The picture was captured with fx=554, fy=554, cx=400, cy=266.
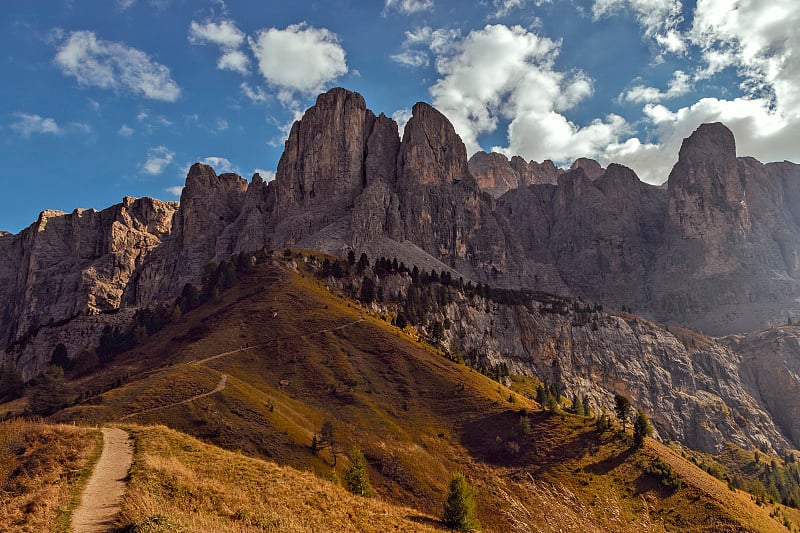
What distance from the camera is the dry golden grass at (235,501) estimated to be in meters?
24.0

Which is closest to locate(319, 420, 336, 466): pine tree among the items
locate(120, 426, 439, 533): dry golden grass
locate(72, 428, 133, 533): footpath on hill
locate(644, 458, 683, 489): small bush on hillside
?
locate(72, 428, 133, 533): footpath on hill

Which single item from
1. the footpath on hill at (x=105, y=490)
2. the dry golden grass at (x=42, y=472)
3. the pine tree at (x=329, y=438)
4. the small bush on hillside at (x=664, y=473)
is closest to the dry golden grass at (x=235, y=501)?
the footpath on hill at (x=105, y=490)

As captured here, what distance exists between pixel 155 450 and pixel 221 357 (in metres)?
78.3

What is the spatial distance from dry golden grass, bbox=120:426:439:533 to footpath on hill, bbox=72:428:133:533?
0.61 m

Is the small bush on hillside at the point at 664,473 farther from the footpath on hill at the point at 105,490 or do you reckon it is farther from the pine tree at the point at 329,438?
the footpath on hill at the point at 105,490

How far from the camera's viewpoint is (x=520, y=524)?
19531 mm

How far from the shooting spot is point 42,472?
30.0m

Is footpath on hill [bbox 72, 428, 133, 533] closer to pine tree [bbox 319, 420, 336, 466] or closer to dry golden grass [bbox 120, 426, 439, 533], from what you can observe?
dry golden grass [bbox 120, 426, 439, 533]

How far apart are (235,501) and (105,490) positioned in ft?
22.5

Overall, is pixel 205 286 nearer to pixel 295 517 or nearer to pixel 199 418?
pixel 199 418

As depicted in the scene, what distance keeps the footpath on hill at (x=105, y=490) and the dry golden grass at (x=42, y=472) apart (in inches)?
18.5

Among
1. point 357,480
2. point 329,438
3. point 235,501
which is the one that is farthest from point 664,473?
point 235,501

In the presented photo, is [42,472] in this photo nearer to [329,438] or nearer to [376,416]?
[329,438]

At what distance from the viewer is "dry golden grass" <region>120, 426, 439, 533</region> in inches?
944
